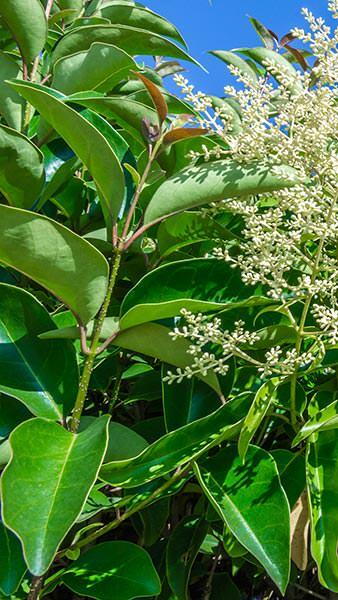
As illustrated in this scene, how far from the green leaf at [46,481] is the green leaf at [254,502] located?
15 centimetres

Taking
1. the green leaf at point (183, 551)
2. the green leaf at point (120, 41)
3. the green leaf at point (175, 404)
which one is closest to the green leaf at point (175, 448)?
the green leaf at point (175, 404)

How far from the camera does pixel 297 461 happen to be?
107cm

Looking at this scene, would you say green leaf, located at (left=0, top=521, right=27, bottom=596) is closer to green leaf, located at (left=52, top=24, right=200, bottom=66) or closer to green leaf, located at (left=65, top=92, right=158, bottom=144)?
green leaf, located at (left=65, top=92, right=158, bottom=144)

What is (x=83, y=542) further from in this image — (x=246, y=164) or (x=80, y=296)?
(x=246, y=164)

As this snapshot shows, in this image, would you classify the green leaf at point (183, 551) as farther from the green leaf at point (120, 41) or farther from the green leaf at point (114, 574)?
the green leaf at point (120, 41)

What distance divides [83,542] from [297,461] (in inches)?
12.8

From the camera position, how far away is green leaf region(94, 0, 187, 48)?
158 cm

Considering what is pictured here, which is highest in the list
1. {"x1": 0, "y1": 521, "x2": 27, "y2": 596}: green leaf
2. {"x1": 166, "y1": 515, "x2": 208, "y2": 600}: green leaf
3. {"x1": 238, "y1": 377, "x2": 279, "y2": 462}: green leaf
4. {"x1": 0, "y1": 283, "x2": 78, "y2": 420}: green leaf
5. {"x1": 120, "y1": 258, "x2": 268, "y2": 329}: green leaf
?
{"x1": 120, "y1": 258, "x2": 268, "y2": 329}: green leaf

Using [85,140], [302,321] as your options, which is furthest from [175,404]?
[85,140]

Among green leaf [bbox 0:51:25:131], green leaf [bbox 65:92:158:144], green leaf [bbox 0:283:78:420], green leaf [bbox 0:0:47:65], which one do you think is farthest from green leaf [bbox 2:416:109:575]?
green leaf [bbox 0:0:47:65]

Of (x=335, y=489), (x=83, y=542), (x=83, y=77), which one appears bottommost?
(x=83, y=542)

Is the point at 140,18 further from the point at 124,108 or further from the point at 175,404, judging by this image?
the point at 175,404

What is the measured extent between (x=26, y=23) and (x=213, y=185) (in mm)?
574

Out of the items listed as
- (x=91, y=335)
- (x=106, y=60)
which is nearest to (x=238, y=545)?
(x=91, y=335)
